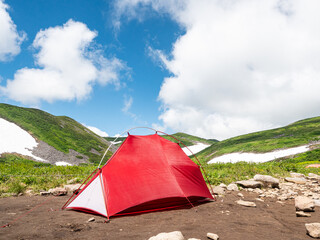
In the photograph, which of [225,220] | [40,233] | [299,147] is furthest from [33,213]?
[299,147]

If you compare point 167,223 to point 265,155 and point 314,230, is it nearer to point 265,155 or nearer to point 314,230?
point 314,230

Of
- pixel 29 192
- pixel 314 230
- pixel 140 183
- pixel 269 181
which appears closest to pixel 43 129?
pixel 29 192

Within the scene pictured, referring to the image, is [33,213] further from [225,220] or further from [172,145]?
[225,220]

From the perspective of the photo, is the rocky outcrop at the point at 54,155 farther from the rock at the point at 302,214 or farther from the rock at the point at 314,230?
the rock at the point at 314,230

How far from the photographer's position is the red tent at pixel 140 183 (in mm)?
6598

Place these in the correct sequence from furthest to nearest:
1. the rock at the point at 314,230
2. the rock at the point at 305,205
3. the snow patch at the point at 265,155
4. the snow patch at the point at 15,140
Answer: the snow patch at the point at 265,155
the snow patch at the point at 15,140
the rock at the point at 305,205
the rock at the point at 314,230

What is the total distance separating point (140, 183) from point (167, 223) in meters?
1.73

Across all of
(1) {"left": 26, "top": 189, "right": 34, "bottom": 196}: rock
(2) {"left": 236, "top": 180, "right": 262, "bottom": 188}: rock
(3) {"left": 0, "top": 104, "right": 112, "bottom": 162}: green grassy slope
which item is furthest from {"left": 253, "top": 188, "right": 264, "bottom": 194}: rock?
(3) {"left": 0, "top": 104, "right": 112, "bottom": 162}: green grassy slope

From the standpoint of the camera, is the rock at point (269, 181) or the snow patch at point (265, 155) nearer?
the rock at point (269, 181)

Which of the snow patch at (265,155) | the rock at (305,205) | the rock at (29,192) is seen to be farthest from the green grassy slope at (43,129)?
the rock at (305,205)

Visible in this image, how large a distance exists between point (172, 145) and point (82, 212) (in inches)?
169

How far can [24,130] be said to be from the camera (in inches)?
2010

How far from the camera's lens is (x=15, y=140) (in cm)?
4509

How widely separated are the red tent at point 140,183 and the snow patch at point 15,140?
137 feet
